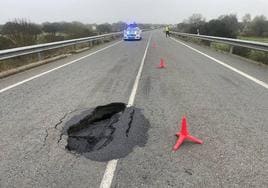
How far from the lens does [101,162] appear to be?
145 inches

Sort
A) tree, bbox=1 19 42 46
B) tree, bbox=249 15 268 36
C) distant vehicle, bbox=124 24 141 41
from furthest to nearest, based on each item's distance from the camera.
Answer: tree, bbox=249 15 268 36, distant vehicle, bbox=124 24 141 41, tree, bbox=1 19 42 46

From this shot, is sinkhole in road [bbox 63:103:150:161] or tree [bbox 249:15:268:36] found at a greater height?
sinkhole in road [bbox 63:103:150:161]

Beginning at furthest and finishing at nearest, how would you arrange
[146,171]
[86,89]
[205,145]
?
[86,89]
[205,145]
[146,171]

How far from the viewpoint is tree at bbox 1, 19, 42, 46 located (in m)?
21.3

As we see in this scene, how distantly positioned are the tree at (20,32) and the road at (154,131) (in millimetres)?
13833

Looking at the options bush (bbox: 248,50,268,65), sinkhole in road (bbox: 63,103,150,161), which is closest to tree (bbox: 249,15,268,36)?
bush (bbox: 248,50,268,65)

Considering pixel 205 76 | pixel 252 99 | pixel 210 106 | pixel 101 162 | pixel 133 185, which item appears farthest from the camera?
pixel 205 76

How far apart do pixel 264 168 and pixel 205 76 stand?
242 inches

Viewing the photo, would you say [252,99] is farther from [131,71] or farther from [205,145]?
[131,71]

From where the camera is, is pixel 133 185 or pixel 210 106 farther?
pixel 210 106

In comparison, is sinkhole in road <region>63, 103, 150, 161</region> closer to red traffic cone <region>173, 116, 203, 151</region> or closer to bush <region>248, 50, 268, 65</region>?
red traffic cone <region>173, 116, 203, 151</region>

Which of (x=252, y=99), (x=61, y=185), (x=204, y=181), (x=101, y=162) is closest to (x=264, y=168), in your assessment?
(x=204, y=181)

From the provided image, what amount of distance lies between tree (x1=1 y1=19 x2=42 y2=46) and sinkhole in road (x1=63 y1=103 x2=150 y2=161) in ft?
58.5

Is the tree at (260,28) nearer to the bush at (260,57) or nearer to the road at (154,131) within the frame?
the bush at (260,57)
